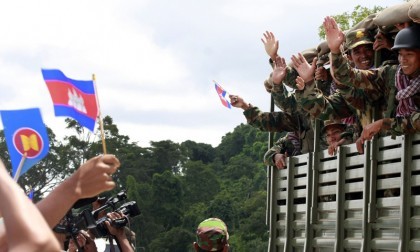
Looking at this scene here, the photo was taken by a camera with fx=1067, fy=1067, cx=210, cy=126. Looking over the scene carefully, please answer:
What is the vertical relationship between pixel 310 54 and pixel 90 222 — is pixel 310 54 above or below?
above

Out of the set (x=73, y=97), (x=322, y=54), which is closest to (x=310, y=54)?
(x=322, y=54)

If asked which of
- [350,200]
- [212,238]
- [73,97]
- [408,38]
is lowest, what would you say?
[212,238]

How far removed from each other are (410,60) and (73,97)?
3.02 metres

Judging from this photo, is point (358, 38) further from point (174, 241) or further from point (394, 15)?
point (174, 241)

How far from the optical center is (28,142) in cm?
376

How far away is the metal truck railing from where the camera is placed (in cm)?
664

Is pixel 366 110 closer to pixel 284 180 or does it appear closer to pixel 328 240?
pixel 328 240

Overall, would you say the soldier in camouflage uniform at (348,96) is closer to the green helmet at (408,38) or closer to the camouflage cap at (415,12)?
the green helmet at (408,38)

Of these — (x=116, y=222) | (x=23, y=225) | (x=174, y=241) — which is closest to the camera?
(x=23, y=225)

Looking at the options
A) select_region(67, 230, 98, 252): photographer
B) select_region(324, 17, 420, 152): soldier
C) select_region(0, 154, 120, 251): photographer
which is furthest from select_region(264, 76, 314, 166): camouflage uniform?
select_region(0, 154, 120, 251): photographer

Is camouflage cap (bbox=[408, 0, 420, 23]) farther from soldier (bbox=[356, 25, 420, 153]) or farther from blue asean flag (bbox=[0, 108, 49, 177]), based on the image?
blue asean flag (bbox=[0, 108, 49, 177])

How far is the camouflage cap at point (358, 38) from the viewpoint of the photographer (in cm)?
778

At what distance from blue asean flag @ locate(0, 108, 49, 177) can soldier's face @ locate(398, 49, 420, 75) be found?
3.35 meters

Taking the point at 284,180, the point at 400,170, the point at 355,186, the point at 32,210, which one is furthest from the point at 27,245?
the point at 284,180
